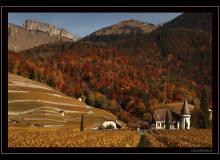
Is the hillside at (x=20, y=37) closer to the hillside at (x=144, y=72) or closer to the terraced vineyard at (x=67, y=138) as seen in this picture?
the hillside at (x=144, y=72)

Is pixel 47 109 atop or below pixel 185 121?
atop

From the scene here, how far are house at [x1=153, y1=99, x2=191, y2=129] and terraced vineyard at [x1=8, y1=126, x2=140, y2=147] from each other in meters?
0.98

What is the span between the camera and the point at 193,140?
14.0 meters

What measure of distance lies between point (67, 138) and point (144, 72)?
411 centimetres

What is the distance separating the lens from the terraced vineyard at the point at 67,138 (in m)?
13.9

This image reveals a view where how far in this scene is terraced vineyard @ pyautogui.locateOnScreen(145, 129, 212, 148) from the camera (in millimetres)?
13633

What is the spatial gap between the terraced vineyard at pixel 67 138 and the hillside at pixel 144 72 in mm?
1700

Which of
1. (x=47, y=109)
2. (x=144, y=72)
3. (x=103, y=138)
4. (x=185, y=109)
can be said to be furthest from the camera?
(x=144, y=72)

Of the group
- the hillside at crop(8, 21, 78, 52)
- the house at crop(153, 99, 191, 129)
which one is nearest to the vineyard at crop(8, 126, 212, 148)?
the house at crop(153, 99, 191, 129)

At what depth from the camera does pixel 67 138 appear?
14727mm
